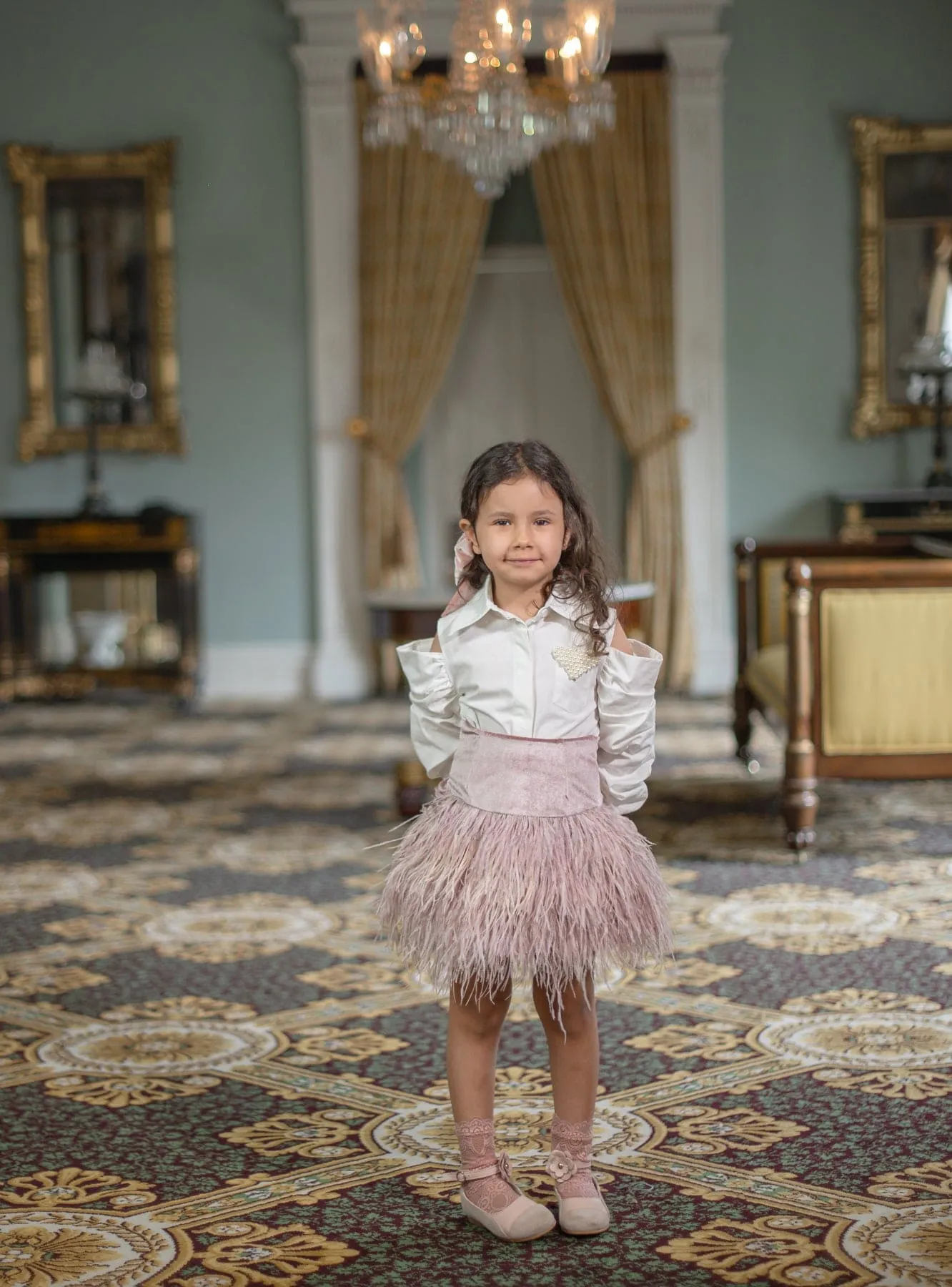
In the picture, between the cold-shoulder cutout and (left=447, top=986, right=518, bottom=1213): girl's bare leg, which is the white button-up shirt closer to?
the cold-shoulder cutout

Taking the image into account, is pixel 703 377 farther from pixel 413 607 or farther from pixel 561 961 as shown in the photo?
pixel 561 961

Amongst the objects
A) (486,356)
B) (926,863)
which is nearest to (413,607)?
(926,863)

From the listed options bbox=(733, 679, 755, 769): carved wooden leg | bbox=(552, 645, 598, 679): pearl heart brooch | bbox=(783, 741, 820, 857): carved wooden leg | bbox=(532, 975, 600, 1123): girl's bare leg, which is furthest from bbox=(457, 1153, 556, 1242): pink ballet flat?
bbox=(733, 679, 755, 769): carved wooden leg

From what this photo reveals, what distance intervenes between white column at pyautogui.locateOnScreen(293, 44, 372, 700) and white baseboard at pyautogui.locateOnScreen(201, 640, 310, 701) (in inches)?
4.5

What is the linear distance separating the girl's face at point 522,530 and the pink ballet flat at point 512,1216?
2.57 feet

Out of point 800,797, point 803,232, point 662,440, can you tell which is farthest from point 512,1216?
point 803,232

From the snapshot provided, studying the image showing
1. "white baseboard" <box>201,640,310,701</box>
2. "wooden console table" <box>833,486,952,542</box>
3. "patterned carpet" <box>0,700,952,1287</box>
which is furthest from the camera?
"white baseboard" <box>201,640,310,701</box>

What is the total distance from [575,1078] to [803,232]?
276 inches

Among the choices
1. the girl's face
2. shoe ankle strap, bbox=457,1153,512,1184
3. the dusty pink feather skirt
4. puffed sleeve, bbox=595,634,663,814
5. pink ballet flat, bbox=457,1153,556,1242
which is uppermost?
the girl's face

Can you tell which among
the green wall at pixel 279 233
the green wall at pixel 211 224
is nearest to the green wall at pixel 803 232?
the green wall at pixel 279 233

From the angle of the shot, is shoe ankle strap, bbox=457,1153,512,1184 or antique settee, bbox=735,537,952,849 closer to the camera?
shoe ankle strap, bbox=457,1153,512,1184

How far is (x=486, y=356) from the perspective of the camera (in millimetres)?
8875

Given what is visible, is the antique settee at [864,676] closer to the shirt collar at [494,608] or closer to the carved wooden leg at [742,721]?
the carved wooden leg at [742,721]

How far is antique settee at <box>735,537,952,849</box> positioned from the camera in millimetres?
4258
